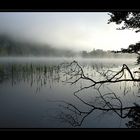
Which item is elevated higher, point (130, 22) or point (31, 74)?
point (130, 22)

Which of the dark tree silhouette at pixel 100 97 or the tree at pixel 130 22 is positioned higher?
the tree at pixel 130 22

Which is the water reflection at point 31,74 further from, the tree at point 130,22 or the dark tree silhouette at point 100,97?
the tree at point 130,22

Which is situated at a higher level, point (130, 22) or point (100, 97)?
point (130, 22)

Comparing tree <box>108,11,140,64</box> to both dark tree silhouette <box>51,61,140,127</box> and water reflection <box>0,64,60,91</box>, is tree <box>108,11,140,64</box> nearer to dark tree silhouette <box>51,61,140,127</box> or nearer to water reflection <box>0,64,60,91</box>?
dark tree silhouette <box>51,61,140,127</box>

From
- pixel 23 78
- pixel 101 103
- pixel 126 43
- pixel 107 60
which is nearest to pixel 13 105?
pixel 23 78

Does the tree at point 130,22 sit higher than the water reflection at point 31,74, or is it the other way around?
the tree at point 130,22

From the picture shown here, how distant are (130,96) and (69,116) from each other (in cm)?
48

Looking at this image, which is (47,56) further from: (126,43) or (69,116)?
(126,43)

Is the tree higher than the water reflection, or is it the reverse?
the tree

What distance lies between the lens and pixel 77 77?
1854 mm
